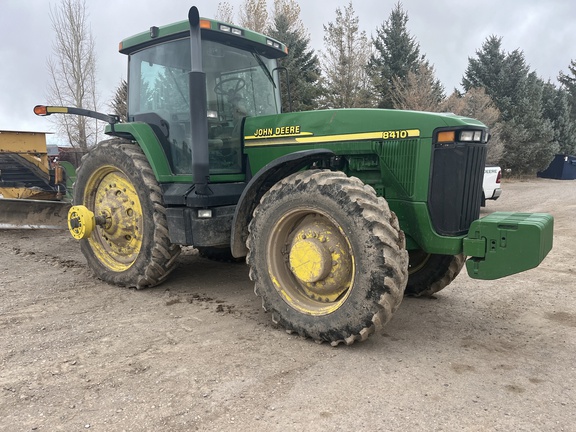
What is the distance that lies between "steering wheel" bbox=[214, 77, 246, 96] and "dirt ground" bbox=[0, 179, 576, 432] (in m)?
2.09

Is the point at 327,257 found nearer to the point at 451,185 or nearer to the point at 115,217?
the point at 451,185

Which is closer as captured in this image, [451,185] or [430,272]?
[451,185]

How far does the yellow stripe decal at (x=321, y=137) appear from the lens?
12.3 ft

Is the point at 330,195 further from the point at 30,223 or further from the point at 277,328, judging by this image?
the point at 30,223

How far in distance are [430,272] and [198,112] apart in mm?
2701

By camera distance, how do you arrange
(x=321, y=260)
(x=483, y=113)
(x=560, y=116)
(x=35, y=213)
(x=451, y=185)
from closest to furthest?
(x=321, y=260) → (x=451, y=185) → (x=35, y=213) → (x=483, y=113) → (x=560, y=116)

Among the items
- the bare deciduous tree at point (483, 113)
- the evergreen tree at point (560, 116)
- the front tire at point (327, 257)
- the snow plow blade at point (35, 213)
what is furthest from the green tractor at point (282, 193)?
the evergreen tree at point (560, 116)

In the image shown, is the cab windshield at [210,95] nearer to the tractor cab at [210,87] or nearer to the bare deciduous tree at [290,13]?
the tractor cab at [210,87]

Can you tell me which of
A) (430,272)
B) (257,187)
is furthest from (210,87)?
(430,272)

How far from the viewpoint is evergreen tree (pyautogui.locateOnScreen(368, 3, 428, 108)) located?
25.6 m

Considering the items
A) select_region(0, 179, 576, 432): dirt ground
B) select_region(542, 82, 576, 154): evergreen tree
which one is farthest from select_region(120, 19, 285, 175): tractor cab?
select_region(542, 82, 576, 154): evergreen tree

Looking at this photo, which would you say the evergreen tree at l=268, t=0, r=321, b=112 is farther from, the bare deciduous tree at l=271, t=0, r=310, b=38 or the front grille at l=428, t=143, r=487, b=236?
the front grille at l=428, t=143, r=487, b=236

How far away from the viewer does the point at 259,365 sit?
10.4ft

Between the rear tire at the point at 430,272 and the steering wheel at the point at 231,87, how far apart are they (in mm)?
2409
